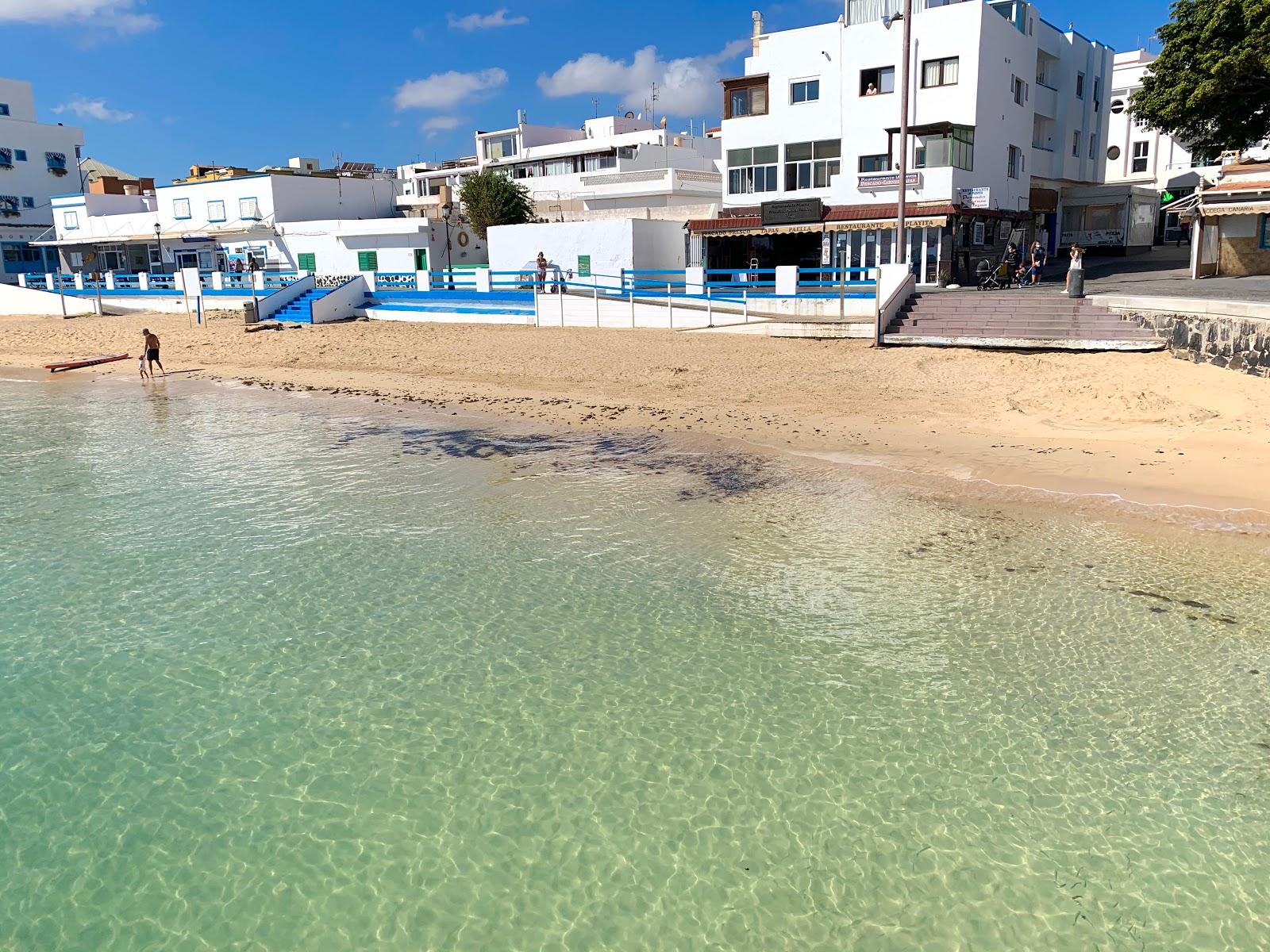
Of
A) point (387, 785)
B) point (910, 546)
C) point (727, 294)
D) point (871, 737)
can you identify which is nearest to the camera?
point (387, 785)

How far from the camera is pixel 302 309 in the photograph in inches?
1407

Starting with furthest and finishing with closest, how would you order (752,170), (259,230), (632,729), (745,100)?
(259,230), (745,100), (752,170), (632,729)

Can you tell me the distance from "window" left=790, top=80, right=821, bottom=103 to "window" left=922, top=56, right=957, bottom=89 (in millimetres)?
4271

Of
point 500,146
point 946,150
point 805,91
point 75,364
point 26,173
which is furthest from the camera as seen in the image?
point 500,146

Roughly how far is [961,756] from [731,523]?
19.5ft

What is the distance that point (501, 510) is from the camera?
44.2 feet

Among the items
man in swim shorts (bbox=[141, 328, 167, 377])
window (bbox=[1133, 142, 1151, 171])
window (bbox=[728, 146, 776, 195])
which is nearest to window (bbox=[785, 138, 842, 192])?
window (bbox=[728, 146, 776, 195])

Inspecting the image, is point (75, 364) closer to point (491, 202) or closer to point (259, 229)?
point (259, 229)

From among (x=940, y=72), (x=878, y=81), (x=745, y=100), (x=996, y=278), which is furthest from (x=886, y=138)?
(x=996, y=278)

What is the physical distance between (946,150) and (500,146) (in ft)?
160

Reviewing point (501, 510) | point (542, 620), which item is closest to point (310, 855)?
point (542, 620)

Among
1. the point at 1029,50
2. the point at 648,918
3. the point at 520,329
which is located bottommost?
the point at 648,918

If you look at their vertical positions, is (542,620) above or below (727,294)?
below

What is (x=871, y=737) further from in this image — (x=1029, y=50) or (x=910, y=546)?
(x=1029, y=50)
